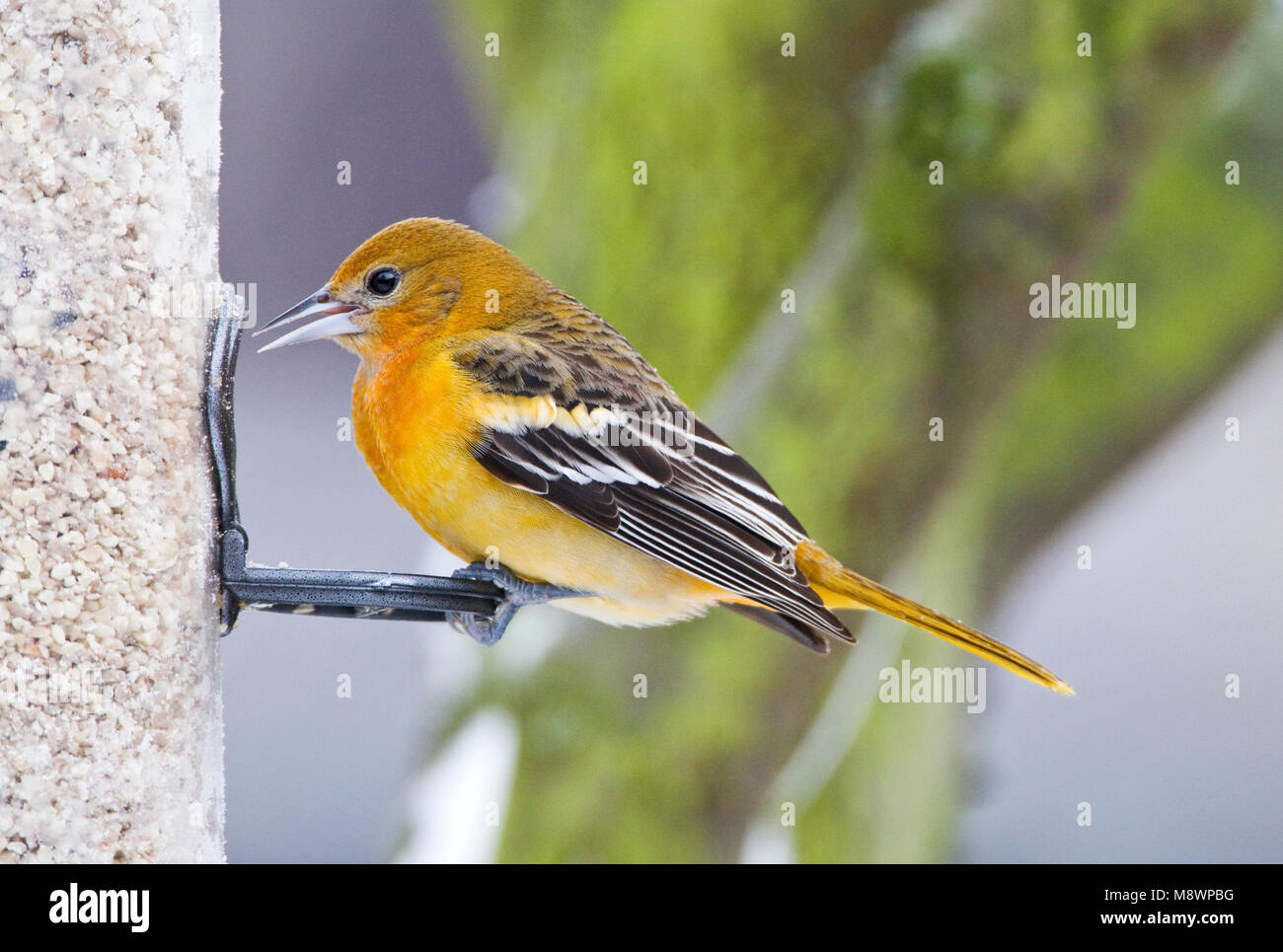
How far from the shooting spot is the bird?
3330 mm

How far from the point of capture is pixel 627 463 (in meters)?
3.53

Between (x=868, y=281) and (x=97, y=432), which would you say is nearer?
(x=97, y=432)

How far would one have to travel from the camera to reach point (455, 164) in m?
6.96

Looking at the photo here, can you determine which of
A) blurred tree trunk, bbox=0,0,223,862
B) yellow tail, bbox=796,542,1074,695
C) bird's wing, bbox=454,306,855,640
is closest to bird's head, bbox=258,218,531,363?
bird's wing, bbox=454,306,855,640

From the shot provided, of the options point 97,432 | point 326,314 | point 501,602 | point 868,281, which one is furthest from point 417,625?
point 97,432

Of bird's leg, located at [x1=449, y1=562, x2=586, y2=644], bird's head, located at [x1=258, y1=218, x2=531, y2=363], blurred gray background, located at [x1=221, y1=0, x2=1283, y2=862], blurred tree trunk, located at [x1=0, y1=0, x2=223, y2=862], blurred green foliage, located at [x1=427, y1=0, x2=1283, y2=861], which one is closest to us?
blurred tree trunk, located at [x1=0, y1=0, x2=223, y2=862]

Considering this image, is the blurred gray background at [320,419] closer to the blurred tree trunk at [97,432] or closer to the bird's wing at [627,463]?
the bird's wing at [627,463]

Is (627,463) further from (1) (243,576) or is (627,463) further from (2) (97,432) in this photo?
(2) (97,432)

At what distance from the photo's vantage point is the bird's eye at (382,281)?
349cm

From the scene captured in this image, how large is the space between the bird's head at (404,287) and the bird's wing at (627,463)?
147mm

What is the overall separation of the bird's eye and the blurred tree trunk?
798 millimetres

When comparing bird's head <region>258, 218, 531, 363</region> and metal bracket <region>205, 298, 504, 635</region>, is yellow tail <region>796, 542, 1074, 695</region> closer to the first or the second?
bird's head <region>258, 218, 531, 363</region>

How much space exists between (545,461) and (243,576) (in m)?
0.86

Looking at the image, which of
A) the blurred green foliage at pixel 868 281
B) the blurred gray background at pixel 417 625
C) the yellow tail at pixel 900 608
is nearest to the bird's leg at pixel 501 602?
the yellow tail at pixel 900 608
